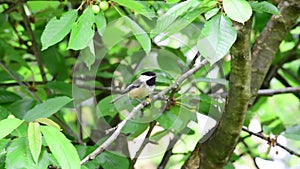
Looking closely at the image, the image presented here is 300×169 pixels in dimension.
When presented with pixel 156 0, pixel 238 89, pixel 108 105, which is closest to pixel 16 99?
pixel 108 105

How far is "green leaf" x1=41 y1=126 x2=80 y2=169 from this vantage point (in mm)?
601

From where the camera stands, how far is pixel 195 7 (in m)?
0.62

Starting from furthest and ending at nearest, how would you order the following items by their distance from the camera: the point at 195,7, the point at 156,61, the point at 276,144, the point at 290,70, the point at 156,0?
1. the point at 290,70
2. the point at 156,0
3. the point at 156,61
4. the point at 276,144
5. the point at 195,7

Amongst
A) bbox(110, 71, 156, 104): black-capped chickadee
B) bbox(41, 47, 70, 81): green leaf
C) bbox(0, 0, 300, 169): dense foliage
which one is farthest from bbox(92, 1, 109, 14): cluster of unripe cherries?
bbox(41, 47, 70, 81): green leaf

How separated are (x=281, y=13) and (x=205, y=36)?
0.40 meters

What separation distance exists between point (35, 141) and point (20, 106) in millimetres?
430

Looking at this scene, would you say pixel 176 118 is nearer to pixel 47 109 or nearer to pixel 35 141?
pixel 47 109

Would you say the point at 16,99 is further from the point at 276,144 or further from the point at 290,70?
the point at 290,70

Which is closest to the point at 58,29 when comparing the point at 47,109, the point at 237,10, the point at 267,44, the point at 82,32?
the point at 82,32

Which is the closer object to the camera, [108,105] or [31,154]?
[31,154]

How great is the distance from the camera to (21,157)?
24.7 inches

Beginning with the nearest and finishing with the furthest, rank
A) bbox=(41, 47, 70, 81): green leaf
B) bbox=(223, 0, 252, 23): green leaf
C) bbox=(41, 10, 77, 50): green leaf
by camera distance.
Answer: bbox=(223, 0, 252, 23): green leaf < bbox=(41, 10, 77, 50): green leaf < bbox=(41, 47, 70, 81): green leaf

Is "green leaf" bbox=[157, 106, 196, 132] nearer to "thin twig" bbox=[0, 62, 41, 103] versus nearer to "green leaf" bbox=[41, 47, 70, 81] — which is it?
"thin twig" bbox=[0, 62, 41, 103]

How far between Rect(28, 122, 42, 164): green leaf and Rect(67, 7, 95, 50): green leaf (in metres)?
0.12
